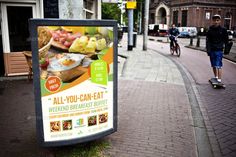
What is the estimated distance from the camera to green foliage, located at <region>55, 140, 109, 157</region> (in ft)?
13.5

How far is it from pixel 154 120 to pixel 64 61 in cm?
253

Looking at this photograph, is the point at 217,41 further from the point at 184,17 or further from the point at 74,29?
the point at 184,17

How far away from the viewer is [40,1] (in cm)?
924

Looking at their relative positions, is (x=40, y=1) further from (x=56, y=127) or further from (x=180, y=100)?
(x=56, y=127)

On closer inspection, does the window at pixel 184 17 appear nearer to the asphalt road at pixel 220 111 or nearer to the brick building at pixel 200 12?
the brick building at pixel 200 12

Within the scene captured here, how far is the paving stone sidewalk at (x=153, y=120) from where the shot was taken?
438cm

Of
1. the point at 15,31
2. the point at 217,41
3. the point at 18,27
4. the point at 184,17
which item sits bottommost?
the point at 217,41

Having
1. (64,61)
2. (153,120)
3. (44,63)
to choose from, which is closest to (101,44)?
(64,61)

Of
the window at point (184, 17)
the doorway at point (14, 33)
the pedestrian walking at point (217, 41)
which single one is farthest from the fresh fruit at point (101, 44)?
the window at point (184, 17)

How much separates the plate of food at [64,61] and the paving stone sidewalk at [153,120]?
1.41 m

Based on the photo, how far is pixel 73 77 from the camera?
3.83m

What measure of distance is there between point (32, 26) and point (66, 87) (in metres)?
0.89

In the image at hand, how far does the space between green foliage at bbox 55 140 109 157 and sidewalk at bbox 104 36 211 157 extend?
157 mm

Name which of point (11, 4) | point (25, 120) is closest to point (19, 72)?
point (11, 4)
